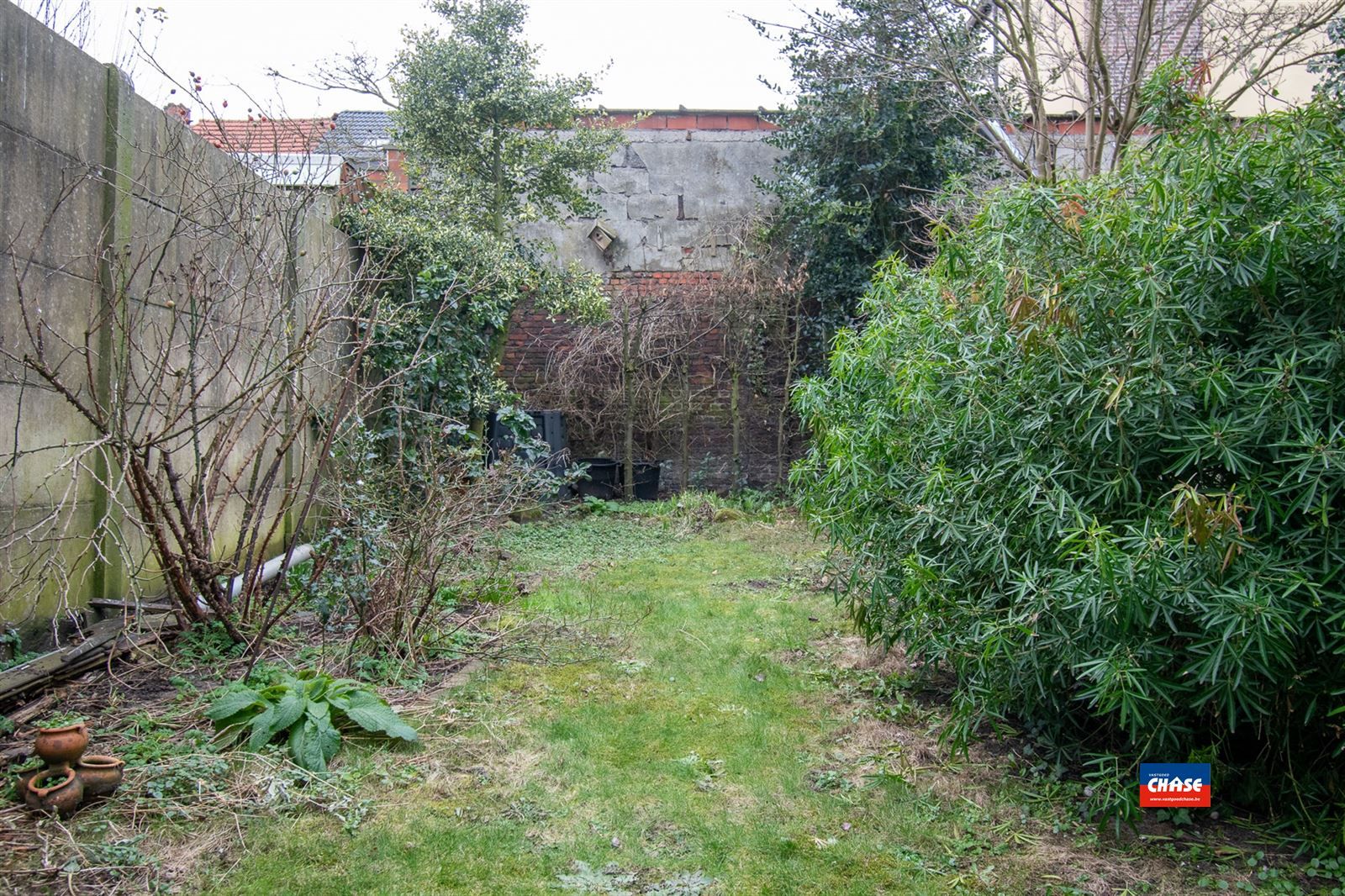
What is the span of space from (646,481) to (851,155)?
4.29 metres

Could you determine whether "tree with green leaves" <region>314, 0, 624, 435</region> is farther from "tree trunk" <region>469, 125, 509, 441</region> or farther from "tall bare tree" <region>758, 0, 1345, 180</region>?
"tall bare tree" <region>758, 0, 1345, 180</region>

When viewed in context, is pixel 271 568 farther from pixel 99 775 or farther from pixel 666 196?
pixel 666 196

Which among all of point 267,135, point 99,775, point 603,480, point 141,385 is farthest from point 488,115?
point 99,775

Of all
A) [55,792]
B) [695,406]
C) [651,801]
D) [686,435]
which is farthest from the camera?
[695,406]

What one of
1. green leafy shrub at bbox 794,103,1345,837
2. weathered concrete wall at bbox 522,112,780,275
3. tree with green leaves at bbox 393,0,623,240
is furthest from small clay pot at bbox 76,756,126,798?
weathered concrete wall at bbox 522,112,780,275

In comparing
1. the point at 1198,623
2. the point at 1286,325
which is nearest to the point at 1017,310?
the point at 1286,325

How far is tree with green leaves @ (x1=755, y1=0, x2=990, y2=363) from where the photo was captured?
9.41m

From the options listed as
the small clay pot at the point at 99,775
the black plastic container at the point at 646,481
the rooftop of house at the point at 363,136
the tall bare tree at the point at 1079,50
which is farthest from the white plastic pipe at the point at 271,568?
the tall bare tree at the point at 1079,50

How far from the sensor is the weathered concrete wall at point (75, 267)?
3600 mm

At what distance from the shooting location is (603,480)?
425 inches

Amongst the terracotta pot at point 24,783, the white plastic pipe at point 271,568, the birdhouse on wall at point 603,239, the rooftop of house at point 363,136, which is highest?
the rooftop of house at point 363,136

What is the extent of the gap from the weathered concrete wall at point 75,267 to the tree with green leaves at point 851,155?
6284mm

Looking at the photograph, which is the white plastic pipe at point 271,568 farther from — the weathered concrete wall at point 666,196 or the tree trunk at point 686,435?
the weathered concrete wall at point 666,196

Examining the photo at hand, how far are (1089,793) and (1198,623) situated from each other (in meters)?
0.69
